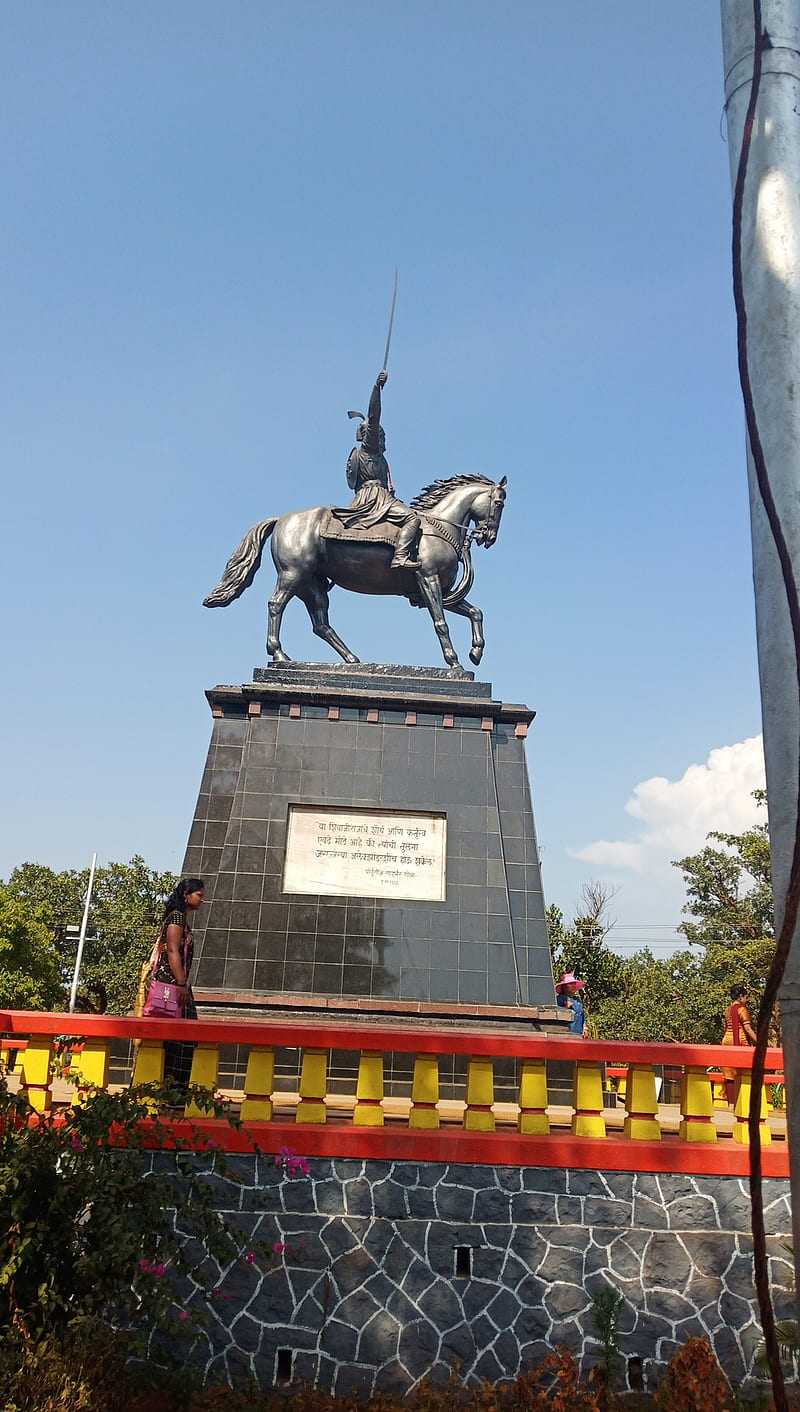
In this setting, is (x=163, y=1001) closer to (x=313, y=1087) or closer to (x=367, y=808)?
(x=313, y=1087)

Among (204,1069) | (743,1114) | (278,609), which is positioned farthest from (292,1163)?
(278,609)

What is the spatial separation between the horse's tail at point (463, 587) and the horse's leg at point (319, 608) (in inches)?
56.1

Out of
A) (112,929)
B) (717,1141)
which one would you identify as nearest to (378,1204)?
(717,1141)

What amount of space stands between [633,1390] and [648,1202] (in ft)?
2.95

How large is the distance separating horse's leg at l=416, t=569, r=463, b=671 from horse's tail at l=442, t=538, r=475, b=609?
0.18 meters

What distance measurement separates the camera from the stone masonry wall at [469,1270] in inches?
221

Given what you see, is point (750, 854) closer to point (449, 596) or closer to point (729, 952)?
point (729, 952)

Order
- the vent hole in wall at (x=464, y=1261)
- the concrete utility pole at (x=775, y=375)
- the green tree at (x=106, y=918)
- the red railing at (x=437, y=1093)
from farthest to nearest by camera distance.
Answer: the green tree at (x=106, y=918) → the red railing at (x=437, y=1093) → the vent hole in wall at (x=464, y=1261) → the concrete utility pole at (x=775, y=375)

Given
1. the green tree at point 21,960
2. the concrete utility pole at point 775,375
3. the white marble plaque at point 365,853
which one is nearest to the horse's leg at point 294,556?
the white marble plaque at point 365,853

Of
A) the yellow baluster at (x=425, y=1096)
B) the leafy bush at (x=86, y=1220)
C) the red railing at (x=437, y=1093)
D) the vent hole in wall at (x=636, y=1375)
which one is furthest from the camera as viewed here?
the yellow baluster at (x=425, y=1096)

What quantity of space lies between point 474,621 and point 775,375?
1097 centimetres

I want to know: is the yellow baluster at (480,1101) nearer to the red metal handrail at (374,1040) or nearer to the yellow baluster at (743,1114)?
the red metal handrail at (374,1040)

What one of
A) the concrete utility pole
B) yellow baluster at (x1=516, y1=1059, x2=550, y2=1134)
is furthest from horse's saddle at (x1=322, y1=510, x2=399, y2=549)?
the concrete utility pole

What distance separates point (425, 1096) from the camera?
20.2 ft
